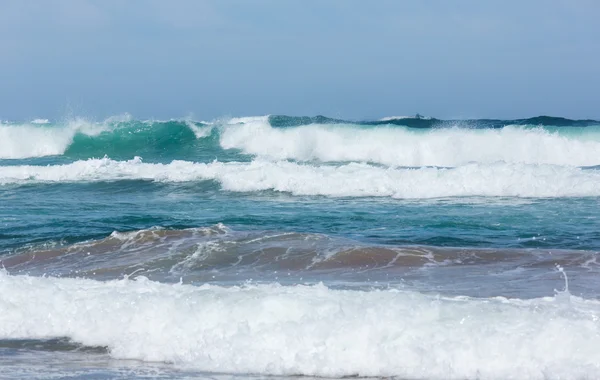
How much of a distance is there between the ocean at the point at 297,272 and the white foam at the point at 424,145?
24.1 feet

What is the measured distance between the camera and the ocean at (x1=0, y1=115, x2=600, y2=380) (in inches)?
233

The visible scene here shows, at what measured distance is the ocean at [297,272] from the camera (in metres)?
5.93

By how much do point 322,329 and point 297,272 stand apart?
300cm

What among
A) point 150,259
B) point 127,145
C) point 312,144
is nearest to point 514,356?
point 150,259

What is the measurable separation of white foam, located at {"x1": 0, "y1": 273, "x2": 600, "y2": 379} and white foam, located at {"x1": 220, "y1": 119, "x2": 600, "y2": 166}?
1843cm

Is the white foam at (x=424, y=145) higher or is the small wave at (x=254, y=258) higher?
the white foam at (x=424, y=145)

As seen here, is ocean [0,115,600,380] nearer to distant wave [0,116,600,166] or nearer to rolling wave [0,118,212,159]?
distant wave [0,116,600,166]

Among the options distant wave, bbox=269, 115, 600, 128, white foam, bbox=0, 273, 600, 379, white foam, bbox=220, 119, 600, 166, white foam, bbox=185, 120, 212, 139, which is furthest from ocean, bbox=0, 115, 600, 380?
distant wave, bbox=269, 115, 600, 128

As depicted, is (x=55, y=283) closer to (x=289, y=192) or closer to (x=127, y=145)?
(x=289, y=192)

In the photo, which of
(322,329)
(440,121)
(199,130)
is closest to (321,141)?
(199,130)

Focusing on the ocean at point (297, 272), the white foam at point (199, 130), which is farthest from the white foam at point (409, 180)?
the white foam at point (199, 130)

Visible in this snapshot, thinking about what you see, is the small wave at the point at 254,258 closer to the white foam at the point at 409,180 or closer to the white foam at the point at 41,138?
the white foam at the point at 409,180

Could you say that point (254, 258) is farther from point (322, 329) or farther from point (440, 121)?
point (440, 121)

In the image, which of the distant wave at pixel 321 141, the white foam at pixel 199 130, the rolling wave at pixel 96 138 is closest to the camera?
the distant wave at pixel 321 141
